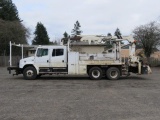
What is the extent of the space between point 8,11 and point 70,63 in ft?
166

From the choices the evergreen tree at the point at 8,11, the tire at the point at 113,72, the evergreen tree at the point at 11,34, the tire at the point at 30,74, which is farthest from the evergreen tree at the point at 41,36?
the tire at the point at 113,72

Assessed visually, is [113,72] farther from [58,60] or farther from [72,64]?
[58,60]

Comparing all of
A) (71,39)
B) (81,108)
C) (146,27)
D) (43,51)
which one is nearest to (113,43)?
(71,39)

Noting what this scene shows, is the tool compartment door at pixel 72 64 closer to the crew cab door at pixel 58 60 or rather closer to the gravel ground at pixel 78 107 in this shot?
the crew cab door at pixel 58 60

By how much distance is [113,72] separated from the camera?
24.1 metres

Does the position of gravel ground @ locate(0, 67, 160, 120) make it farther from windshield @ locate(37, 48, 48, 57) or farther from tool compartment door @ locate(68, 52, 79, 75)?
windshield @ locate(37, 48, 48, 57)

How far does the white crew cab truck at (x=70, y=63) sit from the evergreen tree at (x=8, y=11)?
47242 mm

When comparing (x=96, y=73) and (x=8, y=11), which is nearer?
(x=96, y=73)

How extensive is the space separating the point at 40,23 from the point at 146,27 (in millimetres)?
51367

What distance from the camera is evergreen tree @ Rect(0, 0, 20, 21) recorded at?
69875 millimetres

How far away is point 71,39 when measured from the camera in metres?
24.4

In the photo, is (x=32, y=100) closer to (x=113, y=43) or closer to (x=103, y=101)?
(x=103, y=101)

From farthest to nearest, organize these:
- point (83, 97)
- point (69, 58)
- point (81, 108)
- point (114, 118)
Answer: point (69, 58) → point (83, 97) → point (81, 108) → point (114, 118)

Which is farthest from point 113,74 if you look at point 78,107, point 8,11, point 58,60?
point 8,11
